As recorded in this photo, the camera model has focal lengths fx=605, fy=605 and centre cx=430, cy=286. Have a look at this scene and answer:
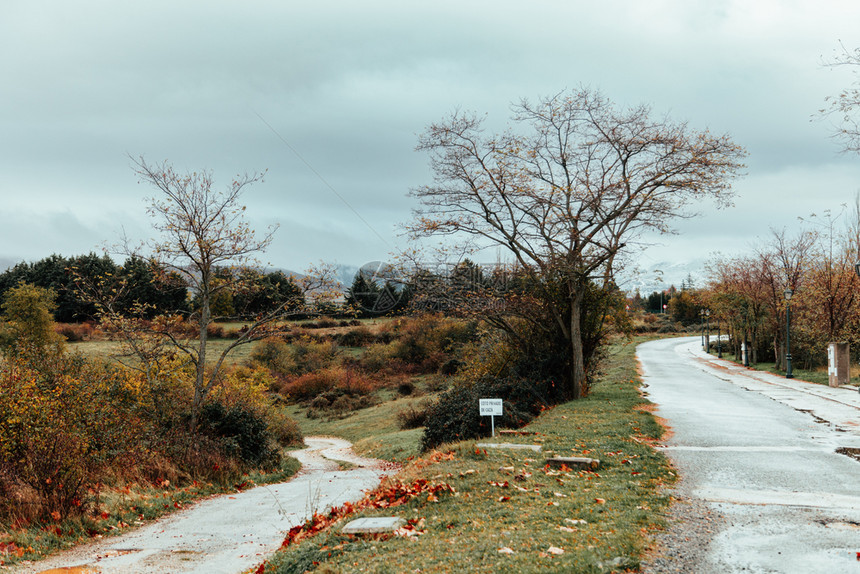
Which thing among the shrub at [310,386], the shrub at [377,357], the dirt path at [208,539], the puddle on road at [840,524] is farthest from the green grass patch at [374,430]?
the puddle on road at [840,524]

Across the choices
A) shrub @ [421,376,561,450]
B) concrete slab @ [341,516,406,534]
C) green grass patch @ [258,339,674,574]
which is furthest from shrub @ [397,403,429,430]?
concrete slab @ [341,516,406,534]

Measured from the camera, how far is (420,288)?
20.8 metres

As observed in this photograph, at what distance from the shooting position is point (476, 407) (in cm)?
1712

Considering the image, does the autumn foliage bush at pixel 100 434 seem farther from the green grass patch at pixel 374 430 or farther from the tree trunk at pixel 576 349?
the tree trunk at pixel 576 349

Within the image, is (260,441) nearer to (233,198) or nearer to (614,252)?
(233,198)

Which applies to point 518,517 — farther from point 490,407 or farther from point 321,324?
point 321,324

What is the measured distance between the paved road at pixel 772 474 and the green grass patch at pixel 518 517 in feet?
2.39

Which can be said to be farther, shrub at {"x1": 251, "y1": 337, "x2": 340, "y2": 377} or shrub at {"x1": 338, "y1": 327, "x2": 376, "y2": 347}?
shrub at {"x1": 338, "y1": 327, "x2": 376, "y2": 347}

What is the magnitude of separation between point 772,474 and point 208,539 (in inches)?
343

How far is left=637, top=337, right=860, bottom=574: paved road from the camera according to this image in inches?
225

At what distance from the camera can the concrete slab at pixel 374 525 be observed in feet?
22.2

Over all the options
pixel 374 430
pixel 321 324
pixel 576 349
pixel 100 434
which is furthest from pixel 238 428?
pixel 321 324

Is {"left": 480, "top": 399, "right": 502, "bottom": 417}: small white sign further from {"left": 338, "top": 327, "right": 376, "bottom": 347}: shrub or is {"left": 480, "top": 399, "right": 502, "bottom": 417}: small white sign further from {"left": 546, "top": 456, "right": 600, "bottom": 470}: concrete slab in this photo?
{"left": 338, "top": 327, "right": 376, "bottom": 347}: shrub

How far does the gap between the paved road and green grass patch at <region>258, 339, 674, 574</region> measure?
2.39 ft
